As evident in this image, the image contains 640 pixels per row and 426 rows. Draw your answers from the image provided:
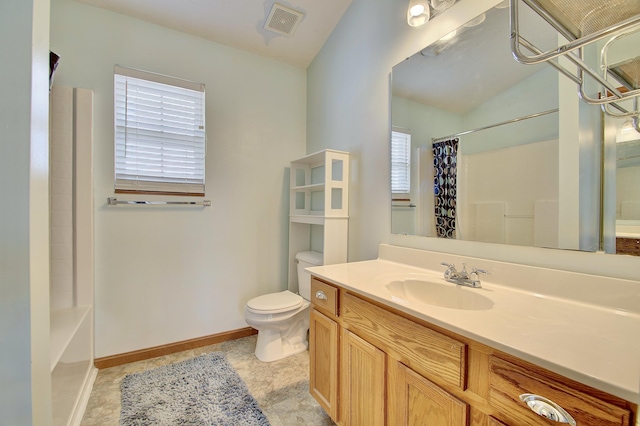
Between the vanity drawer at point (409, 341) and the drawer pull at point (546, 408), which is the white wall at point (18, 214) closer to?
the vanity drawer at point (409, 341)

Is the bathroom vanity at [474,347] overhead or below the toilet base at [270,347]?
overhead

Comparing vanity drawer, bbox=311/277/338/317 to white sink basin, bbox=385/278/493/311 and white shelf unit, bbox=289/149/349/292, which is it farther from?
white shelf unit, bbox=289/149/349/292

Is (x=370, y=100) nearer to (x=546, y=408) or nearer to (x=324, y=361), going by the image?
(x=324, y=361)

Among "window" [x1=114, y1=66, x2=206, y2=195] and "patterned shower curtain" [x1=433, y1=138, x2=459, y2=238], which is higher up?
"window" [x1=114, y1=66, x2=206, y2=195]

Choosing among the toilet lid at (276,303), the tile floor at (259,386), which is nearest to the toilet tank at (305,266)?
the toilet lid at (276,303)

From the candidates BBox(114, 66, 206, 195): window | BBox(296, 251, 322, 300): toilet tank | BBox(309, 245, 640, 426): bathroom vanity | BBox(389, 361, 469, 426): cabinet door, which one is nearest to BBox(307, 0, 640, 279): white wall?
BBox(309, 245, 640, 426): bathroom vanity

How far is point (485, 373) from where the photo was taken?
0.69 meters

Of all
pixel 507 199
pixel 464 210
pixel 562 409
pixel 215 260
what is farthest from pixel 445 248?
pixel 215 260

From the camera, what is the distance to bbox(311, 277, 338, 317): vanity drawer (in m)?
1.27

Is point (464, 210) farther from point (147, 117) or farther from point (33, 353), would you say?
point (147, 117)

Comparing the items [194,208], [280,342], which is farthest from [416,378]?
[194,208]

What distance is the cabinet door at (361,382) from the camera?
39.8 inches

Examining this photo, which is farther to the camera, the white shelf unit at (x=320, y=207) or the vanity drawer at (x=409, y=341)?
the white shelf unit at (x=320, y=207)

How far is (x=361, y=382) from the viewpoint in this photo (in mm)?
1103
